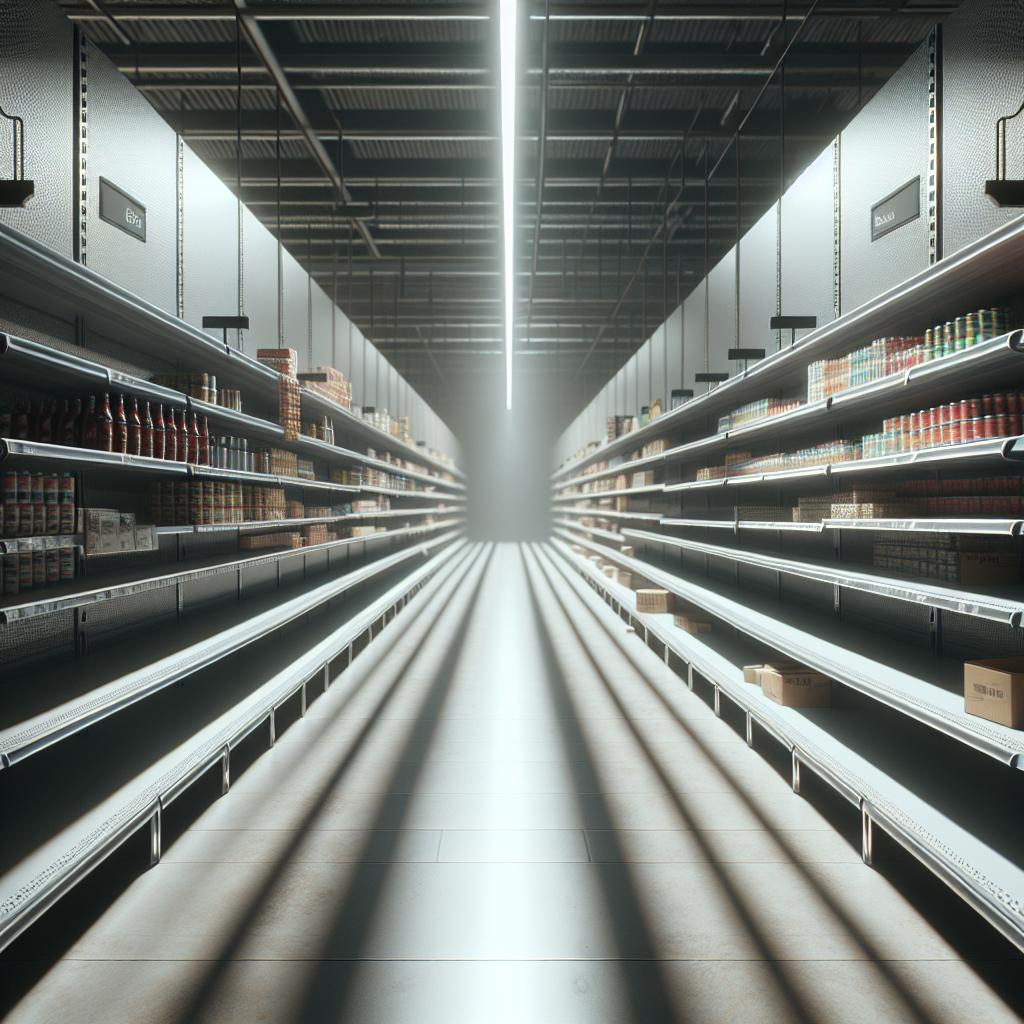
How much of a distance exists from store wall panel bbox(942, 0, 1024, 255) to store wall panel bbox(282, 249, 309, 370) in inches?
176

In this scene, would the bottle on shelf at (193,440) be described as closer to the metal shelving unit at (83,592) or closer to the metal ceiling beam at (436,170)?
the metal shelving unit at (83,592)

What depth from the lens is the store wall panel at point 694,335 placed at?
6.52 m

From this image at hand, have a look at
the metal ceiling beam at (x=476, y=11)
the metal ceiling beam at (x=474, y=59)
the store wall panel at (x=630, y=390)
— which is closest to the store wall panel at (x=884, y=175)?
the metal ceiling beam at (x=476, y=11)

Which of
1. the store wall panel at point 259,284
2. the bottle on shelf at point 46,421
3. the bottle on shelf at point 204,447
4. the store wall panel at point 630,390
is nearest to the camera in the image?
the bottle on shelf at point 46,421

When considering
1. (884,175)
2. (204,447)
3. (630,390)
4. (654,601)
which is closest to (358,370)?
(630,390)

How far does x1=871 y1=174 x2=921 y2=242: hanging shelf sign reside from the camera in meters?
2.91

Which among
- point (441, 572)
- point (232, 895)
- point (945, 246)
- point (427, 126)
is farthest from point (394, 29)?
point (441, 572)

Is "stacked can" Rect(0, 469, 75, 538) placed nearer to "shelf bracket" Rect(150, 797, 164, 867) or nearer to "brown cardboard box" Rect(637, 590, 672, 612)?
"shelf bracket" Rect(150, 797, 164, 867)

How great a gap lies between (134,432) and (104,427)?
18cm

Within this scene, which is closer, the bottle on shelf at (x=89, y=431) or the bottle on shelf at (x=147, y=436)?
the bottle on shelf at (x=89, y=431)

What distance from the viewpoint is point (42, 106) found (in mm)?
2623

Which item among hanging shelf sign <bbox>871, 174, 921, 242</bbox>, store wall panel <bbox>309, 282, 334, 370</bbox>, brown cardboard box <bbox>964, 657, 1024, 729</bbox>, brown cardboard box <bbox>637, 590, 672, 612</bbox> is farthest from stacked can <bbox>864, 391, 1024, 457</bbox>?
store wall panel <bbox>309, 282, 334, 370</bbox>

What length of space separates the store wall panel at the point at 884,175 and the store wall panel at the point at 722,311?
2093 millimetres

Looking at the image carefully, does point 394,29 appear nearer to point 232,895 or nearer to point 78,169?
point 78,169
